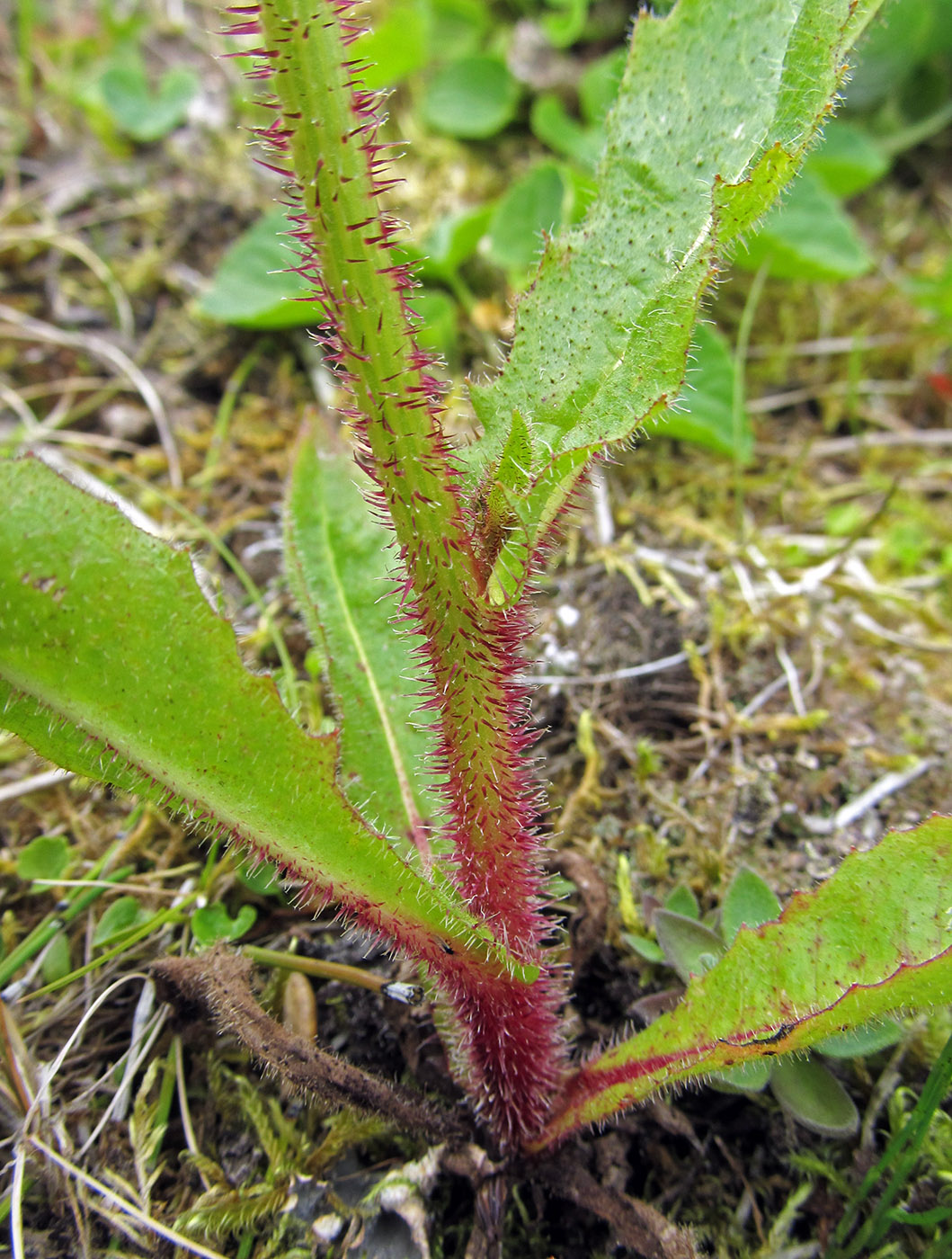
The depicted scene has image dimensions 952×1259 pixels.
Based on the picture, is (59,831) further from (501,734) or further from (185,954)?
(501,734)

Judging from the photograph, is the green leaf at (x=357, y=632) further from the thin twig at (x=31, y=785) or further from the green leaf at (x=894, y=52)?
the green leaf at (x=894, y=52)

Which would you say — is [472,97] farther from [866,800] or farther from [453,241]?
[866,800]

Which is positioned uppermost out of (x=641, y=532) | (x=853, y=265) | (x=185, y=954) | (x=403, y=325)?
(x=403, y=325)

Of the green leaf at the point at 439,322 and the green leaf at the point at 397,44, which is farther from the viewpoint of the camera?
the green leaf at the point at 397,44

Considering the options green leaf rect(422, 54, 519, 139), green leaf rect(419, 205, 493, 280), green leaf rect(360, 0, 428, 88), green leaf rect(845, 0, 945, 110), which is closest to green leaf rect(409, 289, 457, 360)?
green leaf rect(419, 205, 493, 280)

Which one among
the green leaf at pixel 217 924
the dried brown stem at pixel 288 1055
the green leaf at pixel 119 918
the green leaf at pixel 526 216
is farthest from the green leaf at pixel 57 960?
the green leaf at pixel 526 216

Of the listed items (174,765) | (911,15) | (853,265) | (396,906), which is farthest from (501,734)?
(911,15)

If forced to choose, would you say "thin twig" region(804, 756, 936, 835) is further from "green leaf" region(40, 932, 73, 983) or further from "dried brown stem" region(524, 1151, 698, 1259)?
"green leaf" region(40, 932, 73, 983)
